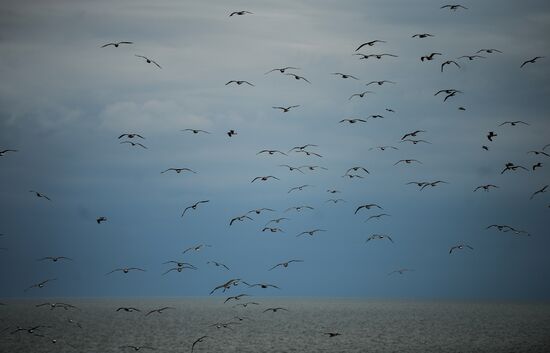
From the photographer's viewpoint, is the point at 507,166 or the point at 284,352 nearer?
the point at 507,166

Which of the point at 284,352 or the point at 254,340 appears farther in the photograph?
the point at 254,340

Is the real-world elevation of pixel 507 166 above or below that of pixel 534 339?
above

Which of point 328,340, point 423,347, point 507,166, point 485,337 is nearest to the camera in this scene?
point 507,166

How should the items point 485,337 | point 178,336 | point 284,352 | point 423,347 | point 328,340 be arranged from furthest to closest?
point 178,336
point 485,337
point 328,340
point 423,347
point 284,352

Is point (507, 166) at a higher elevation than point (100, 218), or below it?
higher

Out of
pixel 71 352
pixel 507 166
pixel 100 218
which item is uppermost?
pixel 507 166

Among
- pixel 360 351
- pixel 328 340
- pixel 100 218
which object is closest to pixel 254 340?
pixel 328 340

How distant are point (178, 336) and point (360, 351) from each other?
53589mm

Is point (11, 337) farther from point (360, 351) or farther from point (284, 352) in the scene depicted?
point (360, 351)

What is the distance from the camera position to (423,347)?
111 meters

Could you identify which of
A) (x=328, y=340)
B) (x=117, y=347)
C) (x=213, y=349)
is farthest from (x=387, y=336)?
(x=117, y=347)

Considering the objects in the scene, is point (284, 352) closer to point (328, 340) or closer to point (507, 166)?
point (328, 340)

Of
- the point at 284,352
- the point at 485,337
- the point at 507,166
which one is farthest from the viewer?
the point at 485,337

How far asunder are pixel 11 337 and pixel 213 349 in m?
55.6
